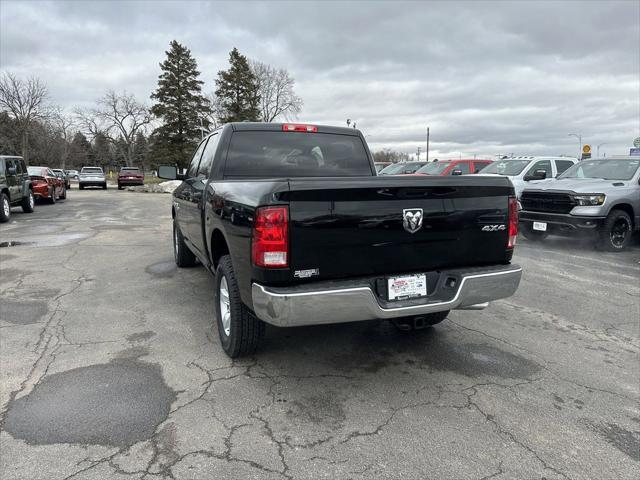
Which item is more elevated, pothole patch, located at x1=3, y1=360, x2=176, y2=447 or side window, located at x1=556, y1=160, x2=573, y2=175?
side window, located at x1=556, y1=160, x2=573, y2=175

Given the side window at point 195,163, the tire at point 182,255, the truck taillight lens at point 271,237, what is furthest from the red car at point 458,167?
the truck taillight lens at point 271,237

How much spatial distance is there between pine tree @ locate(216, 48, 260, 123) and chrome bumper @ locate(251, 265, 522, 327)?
174ft

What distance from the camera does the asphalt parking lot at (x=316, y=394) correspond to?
2.42m

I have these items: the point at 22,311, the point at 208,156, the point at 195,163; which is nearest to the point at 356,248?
the point at 208,156

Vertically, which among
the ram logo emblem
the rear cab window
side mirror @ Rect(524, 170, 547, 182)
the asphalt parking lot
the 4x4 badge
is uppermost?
the rear cab window

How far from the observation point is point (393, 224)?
295cm

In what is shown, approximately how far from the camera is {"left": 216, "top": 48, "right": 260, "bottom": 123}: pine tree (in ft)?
176

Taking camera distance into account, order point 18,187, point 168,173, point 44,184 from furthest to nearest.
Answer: point 44,184
point 18,187
point 168,173

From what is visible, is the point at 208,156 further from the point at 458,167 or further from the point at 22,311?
the point at 458,167

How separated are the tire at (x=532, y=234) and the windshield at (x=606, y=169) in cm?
148

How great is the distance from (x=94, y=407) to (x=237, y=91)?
5507cm

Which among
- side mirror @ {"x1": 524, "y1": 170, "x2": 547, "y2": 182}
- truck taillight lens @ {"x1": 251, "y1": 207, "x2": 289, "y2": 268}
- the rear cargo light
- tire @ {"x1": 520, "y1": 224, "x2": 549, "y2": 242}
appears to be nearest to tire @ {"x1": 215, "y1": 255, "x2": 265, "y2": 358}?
truck taillight lens @ {"x1": 251, "y1": 207, "x2": 289, "y2": 268}

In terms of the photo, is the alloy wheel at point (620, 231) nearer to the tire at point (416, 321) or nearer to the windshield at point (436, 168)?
the tire at point (416, 321)

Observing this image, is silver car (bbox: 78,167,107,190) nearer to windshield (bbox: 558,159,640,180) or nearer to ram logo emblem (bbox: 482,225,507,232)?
windshield (bbox: 558,159,640,180)
